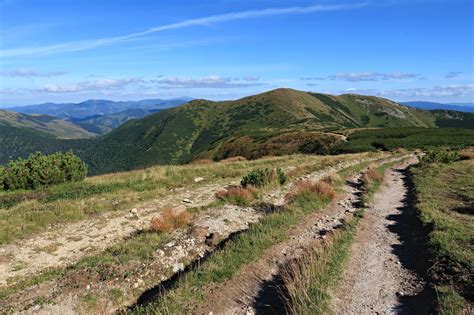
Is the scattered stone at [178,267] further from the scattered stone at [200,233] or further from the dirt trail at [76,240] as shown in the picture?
the dirt trail at [76,240]

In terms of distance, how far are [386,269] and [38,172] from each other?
2252 cm

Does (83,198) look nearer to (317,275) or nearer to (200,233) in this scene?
(200,233)

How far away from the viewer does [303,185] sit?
18.4 metres

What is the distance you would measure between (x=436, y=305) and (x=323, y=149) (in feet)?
169

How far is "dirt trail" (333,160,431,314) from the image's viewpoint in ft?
24.6

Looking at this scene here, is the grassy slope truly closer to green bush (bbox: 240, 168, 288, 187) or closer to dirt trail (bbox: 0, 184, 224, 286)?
green bush (bbox: 240, 168, 288, 187)

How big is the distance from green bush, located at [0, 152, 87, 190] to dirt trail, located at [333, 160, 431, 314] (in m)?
20.2

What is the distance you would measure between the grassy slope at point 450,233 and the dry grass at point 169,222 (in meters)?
8.62

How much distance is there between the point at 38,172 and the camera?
2339cm

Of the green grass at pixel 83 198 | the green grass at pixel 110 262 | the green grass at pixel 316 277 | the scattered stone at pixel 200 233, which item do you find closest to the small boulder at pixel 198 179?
the green grass at pixel 83 198

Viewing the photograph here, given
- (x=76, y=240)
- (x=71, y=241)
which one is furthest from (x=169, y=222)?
(x=71, y=241)

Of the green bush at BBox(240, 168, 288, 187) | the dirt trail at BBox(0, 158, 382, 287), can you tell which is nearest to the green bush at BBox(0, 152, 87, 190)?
the dirt trail at BBox(0, 158, 382, 287)

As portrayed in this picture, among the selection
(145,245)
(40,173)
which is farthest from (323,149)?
(145,245)

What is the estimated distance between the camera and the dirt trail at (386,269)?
750cm
